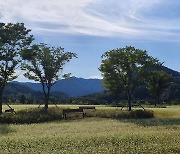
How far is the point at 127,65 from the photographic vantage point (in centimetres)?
6600

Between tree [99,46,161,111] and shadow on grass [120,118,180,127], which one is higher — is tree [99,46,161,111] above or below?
above

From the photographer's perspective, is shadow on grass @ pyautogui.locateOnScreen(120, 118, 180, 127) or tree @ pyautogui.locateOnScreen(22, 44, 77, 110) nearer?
shadow on grass @ pyautogui.locateOnScreen(120, 118, 180, 127)

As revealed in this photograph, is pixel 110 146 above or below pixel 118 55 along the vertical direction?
below

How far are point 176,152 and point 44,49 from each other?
172 feet

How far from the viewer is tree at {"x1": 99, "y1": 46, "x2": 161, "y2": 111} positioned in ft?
214

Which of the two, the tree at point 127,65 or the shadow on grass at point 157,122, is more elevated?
the tree at point 127,65

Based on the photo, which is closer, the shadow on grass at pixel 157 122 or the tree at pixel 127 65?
the shadow on grass at pixel 157 122

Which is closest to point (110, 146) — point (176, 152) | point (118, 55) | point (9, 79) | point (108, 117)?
point (176, 152)

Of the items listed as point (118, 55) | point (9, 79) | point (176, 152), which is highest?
point (118, 55)

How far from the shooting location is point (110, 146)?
20828mm

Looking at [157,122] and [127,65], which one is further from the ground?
[127,65]

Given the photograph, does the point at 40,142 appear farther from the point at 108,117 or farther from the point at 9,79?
the point at 9,79

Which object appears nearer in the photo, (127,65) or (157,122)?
(157,122)

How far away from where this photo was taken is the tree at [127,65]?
65188 mm
